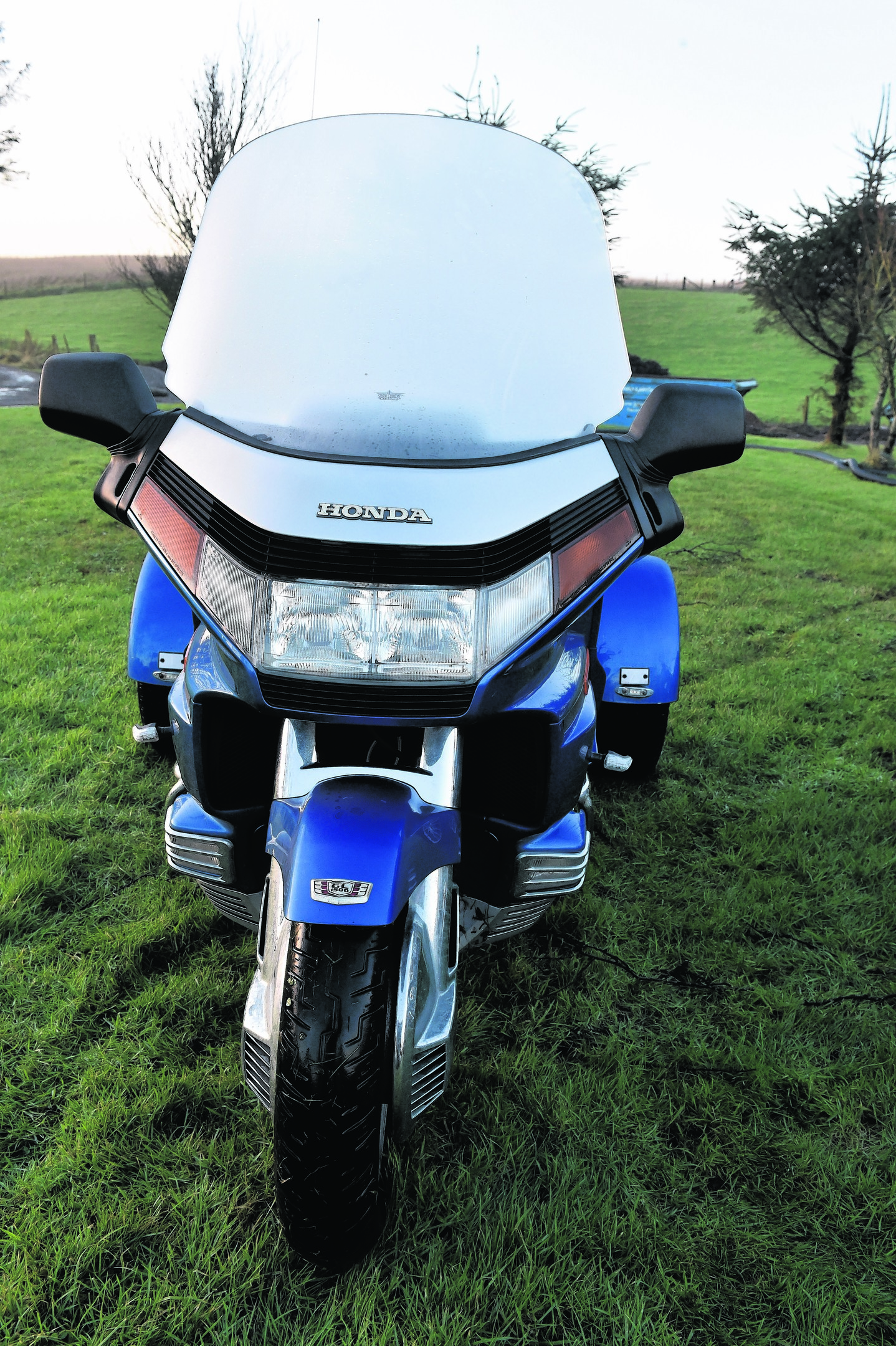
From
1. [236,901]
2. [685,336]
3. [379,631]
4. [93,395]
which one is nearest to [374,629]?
[379,631]

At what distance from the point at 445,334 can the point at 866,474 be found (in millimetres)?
13471

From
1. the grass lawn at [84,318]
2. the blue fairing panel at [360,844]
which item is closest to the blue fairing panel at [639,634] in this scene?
the blue fairing panel at [360,844]

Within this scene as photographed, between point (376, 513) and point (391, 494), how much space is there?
48 mm

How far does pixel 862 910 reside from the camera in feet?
8.71

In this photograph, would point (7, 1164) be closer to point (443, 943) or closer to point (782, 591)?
point (443, 943)

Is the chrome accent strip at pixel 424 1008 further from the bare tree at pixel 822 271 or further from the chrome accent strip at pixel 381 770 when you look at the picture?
the bare tree at pixel 822 271

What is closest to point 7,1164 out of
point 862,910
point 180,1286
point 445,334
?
point 180,1286

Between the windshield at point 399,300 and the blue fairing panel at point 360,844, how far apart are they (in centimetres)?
57

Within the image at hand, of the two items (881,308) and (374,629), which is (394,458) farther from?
(881,308)

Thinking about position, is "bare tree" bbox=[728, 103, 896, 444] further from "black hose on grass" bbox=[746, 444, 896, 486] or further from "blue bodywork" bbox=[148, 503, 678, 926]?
"blue bodywork" bbox=[148, 503, 678, 926]

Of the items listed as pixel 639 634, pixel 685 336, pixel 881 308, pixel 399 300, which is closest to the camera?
pixel 399 300

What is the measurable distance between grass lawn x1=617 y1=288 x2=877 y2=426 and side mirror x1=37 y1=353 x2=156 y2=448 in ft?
76.9

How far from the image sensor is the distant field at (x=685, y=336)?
25156mm

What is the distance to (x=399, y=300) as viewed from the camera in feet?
5.01
